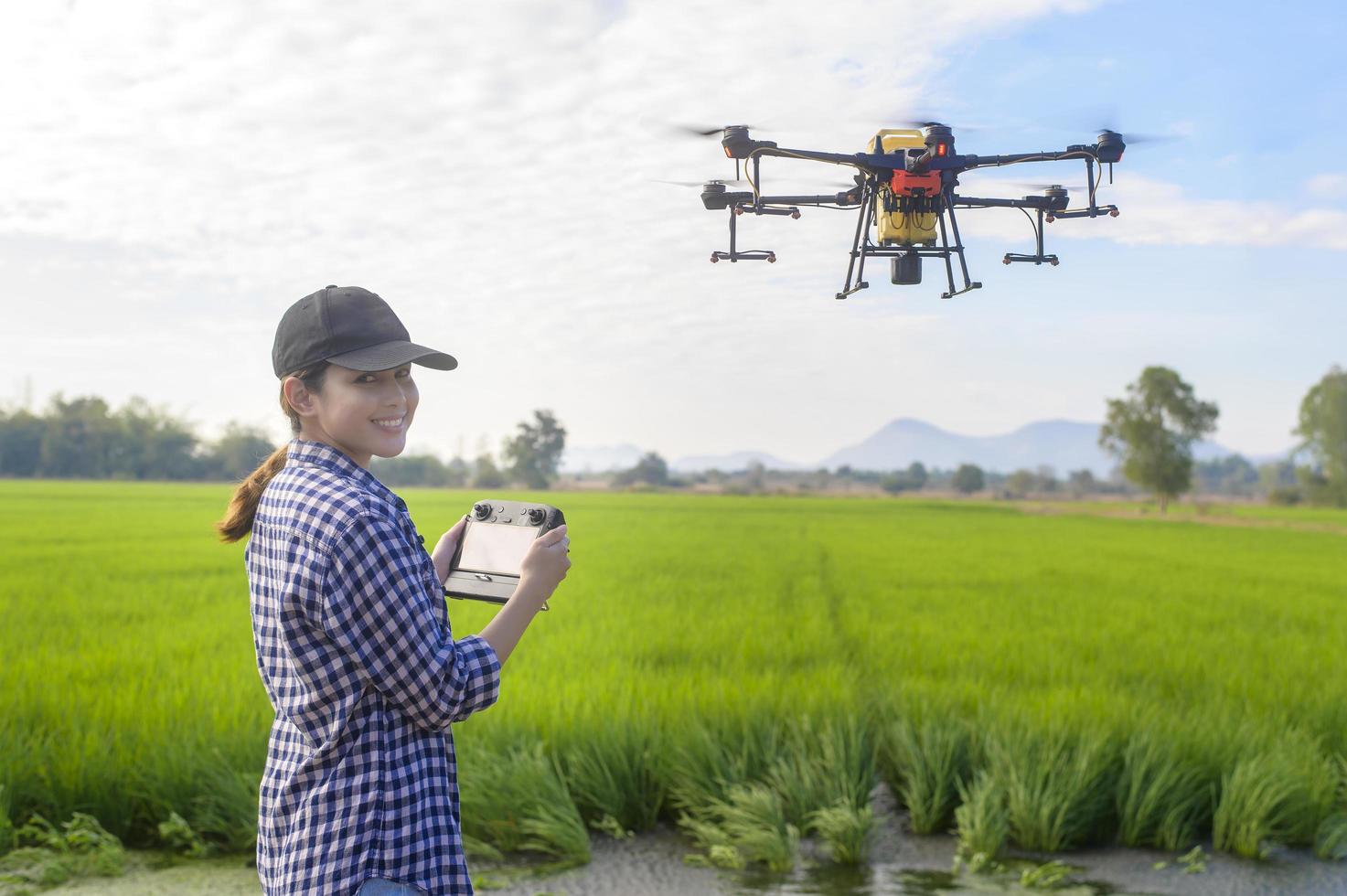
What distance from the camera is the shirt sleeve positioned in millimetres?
1642

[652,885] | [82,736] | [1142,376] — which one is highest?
[1142,376]

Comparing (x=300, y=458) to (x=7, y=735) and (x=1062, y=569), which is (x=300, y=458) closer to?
(x=7, y=735)

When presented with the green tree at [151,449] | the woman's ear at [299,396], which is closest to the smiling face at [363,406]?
the woman's ear at [299,396]

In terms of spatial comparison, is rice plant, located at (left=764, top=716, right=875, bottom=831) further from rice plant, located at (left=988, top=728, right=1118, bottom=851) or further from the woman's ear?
the woman's ear

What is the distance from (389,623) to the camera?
1.64 m

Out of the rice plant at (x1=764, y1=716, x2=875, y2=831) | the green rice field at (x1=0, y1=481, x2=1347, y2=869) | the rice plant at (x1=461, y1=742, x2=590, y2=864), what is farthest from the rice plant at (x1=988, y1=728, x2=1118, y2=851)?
the rice plant at (x1=461, y1=742, x2=590, y2=864)

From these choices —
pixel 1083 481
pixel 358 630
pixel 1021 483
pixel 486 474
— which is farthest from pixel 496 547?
pixel 1083 481

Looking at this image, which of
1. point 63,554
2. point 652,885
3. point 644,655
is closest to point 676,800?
point 652,885

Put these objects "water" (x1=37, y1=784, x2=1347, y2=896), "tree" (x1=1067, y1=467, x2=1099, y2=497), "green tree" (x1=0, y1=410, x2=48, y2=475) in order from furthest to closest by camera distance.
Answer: "tree" (x1=1067, y1=467, x2=1099, y2=497) < "green tree" (x1=0, y1=410, x2=48, y2=475) < "water" (x1=37, y1=784, x2=1347, y2=896)

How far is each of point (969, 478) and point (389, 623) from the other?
108ft

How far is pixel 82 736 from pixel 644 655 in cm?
368

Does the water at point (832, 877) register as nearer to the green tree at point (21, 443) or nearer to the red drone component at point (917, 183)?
the red drone component at point (917, 183)

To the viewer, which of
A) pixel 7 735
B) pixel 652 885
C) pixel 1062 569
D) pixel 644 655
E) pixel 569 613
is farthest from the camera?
pixel 1062 569

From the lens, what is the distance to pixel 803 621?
391 inches
